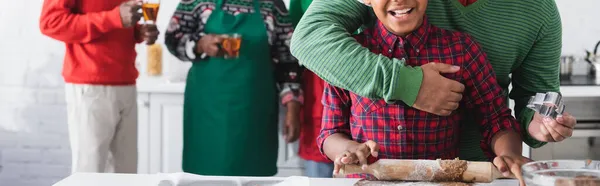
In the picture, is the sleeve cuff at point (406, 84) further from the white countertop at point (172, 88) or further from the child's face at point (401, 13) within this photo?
the white countertop at point (172, 88)

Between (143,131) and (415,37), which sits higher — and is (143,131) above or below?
below

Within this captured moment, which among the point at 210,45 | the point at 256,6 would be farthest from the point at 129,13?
the point at 256,6

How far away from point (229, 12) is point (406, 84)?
1653 mm

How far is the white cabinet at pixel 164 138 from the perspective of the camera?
3779mm

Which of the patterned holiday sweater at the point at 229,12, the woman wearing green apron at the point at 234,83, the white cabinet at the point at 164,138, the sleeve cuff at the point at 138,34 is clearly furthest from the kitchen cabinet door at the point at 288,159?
the sleeve cuff at the point at 138,34

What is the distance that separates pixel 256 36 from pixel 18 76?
1705 millimetres

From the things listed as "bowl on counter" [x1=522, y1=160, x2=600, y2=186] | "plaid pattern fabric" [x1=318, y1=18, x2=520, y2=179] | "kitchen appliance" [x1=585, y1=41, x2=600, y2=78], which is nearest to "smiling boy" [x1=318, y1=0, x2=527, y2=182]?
"plaid pattern fabric" [x1=318, y1=18, x2=520, y2=179]

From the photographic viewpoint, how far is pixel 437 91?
157cm

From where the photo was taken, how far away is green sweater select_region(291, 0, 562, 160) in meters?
1.64

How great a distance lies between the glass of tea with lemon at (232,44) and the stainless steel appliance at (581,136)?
141 cm

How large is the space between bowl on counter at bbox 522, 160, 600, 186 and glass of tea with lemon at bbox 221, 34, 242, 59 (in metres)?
1.86

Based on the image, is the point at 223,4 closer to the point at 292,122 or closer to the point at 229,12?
the point at 229,12

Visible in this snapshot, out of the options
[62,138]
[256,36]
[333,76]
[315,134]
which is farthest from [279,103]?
[333,76]

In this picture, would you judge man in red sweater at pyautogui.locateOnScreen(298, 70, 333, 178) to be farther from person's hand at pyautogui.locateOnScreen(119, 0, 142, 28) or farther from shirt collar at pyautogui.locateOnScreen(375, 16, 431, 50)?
shirt collar at pyautogui.locateOnScreen(375, 16, 431, 50)
